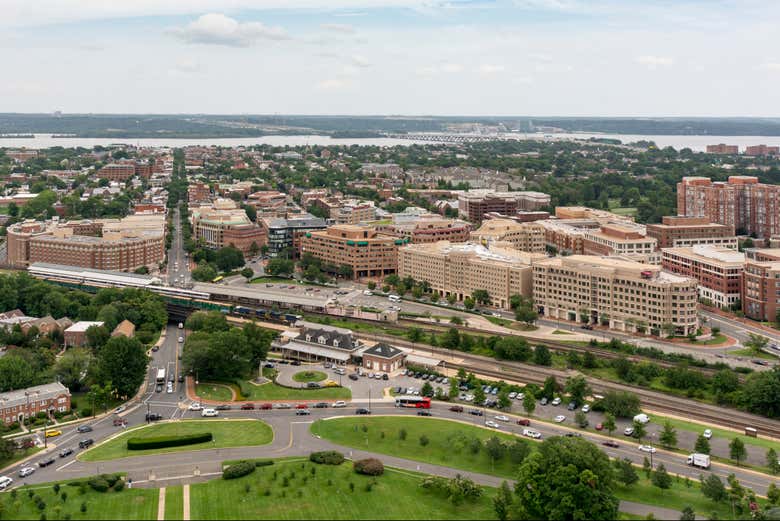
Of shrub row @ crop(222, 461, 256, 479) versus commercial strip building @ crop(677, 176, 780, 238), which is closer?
shrub row @ crop(222, 461, 256, 479)

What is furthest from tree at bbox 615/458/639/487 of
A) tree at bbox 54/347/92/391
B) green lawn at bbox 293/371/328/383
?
tree at bbox 54/347/92/391

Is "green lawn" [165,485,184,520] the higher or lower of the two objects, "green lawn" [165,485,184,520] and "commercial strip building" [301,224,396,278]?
the lower

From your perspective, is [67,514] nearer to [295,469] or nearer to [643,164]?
[295,469]

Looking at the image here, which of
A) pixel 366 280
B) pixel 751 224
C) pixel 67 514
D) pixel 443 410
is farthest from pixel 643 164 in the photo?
pixel 67 514

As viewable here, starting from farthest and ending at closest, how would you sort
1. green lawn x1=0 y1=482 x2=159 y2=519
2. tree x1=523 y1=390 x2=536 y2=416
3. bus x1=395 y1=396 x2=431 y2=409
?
bus x1=395 y1=396 x2=431 y2=409 → tree x1=523 y1=390 x2=536 y2=416 → green lawn x1=0 y1=482 x2=159 y2=519

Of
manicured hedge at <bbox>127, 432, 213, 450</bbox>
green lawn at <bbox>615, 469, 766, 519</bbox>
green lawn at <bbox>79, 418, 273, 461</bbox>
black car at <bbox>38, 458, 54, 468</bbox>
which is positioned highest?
manicured hedge at <bbox>127, 432, 213, 450</bbox>

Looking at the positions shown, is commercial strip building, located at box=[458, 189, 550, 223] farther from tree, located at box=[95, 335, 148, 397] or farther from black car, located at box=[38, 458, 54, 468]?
black car, located at box=[38, 458, 54, 468]

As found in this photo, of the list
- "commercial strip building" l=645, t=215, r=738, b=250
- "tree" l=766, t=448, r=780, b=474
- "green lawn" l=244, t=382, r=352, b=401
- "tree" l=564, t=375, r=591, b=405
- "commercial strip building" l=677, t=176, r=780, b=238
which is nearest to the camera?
"tree" l=766, t=448, r=780, b=474
